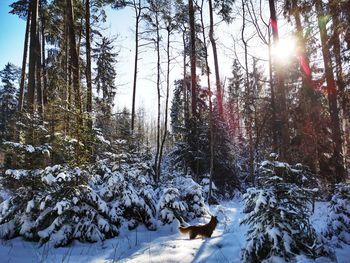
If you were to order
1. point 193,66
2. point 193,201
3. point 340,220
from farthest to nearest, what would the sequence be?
point 193,66, point 193,201, point 340,220

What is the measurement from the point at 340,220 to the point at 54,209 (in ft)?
17.7

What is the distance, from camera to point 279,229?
13.3 ft

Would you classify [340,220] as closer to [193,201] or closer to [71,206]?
[193,201]

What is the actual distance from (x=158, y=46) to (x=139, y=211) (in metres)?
11.3

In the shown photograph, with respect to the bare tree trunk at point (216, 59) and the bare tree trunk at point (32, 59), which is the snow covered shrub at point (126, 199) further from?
the bare tree trunk at point (216, 59)

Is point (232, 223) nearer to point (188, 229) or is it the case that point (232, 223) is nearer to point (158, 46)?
point (188, 229)

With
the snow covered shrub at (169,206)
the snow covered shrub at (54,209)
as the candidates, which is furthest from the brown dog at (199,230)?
the snow covered shrub at (54,209)

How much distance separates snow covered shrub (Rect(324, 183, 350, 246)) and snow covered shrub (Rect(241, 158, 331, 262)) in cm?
128

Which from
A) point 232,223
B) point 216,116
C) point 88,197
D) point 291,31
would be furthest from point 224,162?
point 88,197

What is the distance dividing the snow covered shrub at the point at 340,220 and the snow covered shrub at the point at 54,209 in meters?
4.23

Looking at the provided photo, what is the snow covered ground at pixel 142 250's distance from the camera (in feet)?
15.7

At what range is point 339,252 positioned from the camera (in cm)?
493

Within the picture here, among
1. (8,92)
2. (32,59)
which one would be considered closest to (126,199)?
(32,59)

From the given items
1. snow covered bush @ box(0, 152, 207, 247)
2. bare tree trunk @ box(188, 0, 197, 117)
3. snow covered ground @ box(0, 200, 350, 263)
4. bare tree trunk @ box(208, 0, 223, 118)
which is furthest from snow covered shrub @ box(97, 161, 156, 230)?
bare tree trunk @ box(208, 0, 223, 118)
